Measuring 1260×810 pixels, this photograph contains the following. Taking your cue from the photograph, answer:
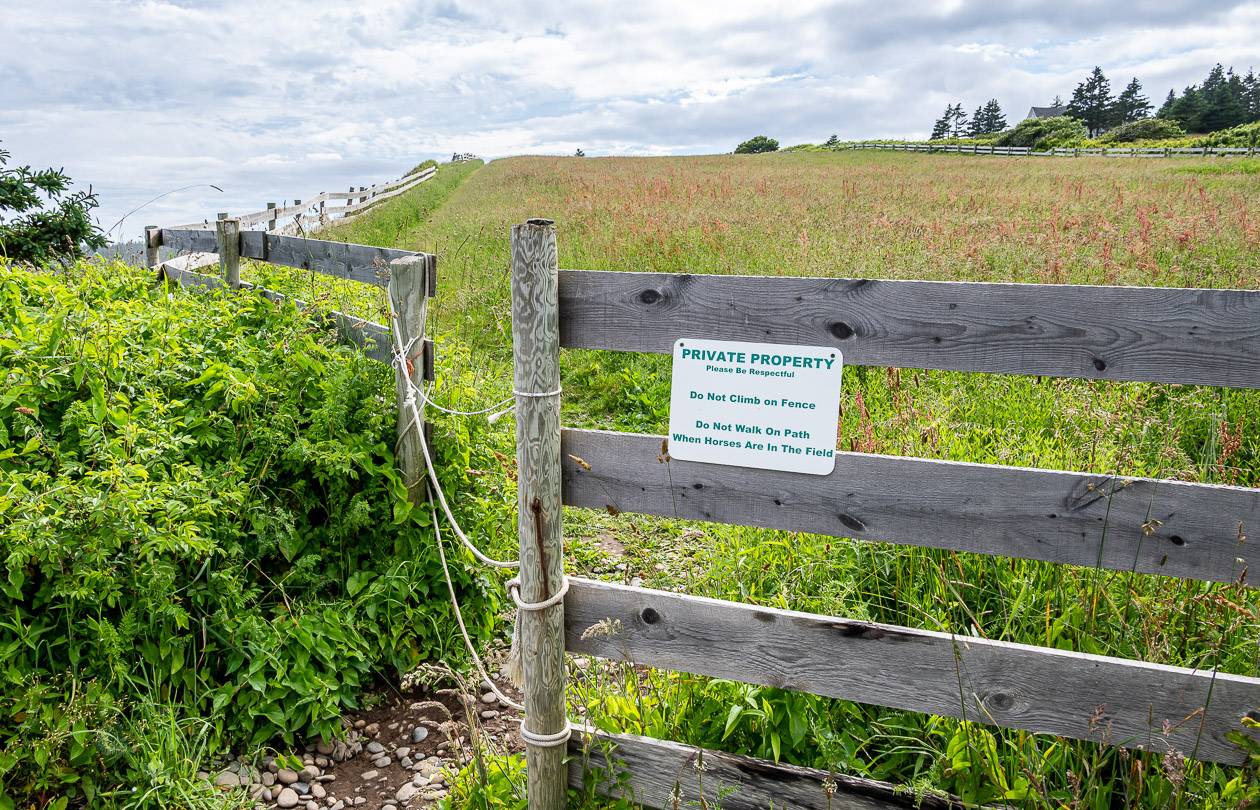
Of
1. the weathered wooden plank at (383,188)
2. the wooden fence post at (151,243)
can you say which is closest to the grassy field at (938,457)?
the wooden fence post at (151,243)

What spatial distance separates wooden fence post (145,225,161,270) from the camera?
28.3 feet

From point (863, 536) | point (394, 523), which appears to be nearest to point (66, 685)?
point (394, 523)

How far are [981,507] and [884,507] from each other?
30 centimetres

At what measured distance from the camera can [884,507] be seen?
256cm

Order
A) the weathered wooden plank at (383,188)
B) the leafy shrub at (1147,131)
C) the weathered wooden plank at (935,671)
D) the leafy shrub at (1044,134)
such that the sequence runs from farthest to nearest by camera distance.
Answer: the leafy shrub at (1147,131) → the leafy shrub at (1044,134) → the weathered wooden plank at (383,188) → the weathered wooden plank at (935,671)

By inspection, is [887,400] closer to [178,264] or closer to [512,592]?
[512,592]

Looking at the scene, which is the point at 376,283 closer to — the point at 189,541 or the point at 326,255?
the point at 326,255

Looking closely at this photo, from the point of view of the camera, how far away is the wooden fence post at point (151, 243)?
8.63m

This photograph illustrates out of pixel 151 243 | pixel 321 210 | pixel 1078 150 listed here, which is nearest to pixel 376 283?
pixel 151 243

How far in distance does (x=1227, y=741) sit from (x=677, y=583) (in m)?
2.90

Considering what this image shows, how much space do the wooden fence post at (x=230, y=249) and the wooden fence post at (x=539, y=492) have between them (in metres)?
4.71

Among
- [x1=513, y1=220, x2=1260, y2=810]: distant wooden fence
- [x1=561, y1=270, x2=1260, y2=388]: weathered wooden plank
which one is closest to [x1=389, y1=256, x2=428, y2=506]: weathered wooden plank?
[x1=513, y1=220, x2=1260, y2=810]: distant wooden fence

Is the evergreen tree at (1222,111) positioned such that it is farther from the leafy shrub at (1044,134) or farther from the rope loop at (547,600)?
the rope loop at (547,600)

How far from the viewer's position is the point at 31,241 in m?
8.27
